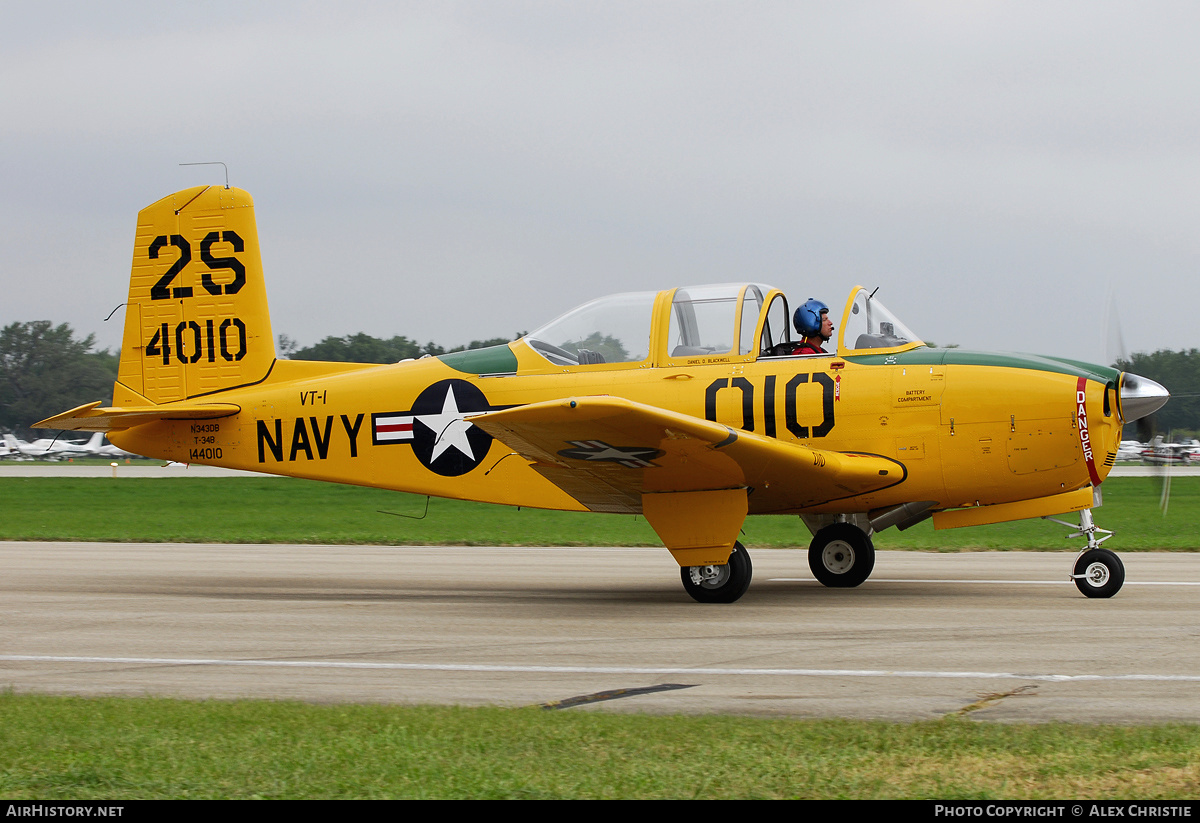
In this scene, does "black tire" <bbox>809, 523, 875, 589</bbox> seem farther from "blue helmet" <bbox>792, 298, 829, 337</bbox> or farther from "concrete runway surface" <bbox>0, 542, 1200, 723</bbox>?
"blue helmet" <bbox>792, 298, 829, 337</bbox>

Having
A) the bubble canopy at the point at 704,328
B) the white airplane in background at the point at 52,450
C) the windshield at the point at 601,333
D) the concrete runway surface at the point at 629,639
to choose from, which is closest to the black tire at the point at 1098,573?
the concrete runway surface at the point at 629,639

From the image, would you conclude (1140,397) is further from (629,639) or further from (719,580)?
(629,639)

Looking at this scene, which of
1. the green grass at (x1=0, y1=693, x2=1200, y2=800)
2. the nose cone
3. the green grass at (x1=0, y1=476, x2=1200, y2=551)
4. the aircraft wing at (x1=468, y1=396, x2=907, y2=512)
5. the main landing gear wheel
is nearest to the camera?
the green grass at (x1=0, y1=693, x2=1200, y2=800)

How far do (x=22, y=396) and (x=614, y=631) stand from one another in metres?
97.7

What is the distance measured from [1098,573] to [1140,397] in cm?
165

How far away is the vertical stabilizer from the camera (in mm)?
12812

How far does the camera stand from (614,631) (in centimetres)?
874

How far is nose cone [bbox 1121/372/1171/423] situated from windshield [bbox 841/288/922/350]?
194cm

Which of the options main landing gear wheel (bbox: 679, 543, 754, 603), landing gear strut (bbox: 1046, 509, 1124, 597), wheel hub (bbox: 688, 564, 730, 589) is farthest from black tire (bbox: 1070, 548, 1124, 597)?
wheel hub (bbox: 688, 564, 730, 589)

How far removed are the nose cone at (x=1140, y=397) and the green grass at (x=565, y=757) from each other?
5391 millimetres

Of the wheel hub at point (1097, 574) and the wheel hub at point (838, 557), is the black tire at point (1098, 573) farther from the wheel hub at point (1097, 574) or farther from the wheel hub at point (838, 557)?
the wheel hub at point (838, 557)

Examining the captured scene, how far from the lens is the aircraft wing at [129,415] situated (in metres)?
12.0

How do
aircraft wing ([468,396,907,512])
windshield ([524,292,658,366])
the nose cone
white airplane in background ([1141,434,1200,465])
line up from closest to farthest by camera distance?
aircraft wing ([468,396,907,512])
the nose cone
white airplane in background ([1141,434,1200,465])
windshield ([524,292,658,366])
